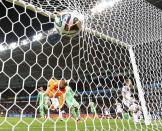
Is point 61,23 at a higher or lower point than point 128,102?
higher

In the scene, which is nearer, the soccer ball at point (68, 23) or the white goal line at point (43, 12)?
the white goal line at point (43, 12)

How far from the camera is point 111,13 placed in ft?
15.6

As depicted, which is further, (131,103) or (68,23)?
(131,103)

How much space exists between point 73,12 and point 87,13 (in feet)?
1.88

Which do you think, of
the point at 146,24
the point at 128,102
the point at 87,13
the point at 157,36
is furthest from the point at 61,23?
the point at 128,102

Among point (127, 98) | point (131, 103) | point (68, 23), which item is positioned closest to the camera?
point (68, 23)

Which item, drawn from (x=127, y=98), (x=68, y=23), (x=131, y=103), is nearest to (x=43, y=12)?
(x=68, y=23)

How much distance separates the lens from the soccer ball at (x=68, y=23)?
10.4ft

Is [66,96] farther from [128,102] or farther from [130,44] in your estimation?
[130,44]

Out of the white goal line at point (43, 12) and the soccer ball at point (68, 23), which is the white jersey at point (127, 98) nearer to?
the white goal line at point (43, 12)

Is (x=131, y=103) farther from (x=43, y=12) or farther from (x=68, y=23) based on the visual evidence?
(x=43, y=12)

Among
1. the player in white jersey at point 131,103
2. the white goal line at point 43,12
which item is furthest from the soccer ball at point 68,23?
the player in white jersey at point 131,103

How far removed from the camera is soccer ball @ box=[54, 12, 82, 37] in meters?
3.18

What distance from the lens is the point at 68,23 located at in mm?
3207
